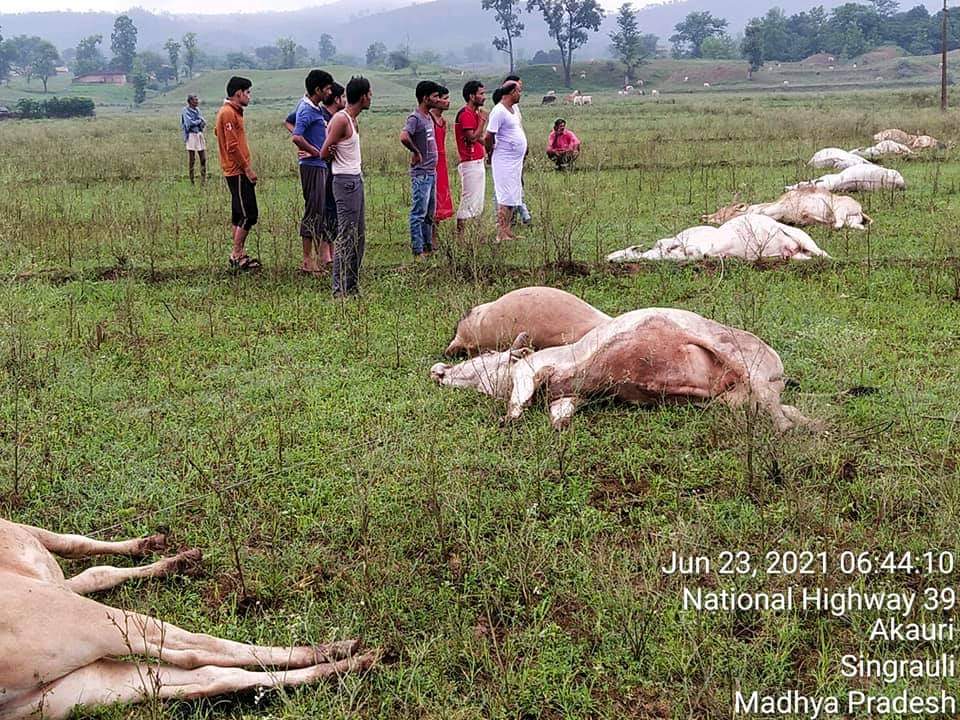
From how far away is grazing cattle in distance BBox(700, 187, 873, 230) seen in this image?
9758mm

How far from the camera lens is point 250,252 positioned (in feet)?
30.9

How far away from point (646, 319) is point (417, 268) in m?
3.87

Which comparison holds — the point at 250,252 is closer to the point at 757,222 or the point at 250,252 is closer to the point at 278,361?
the point at 278,361

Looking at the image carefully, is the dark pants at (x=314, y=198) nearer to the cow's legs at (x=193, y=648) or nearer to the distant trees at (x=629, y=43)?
the cow's legs at (x=193, y=648)

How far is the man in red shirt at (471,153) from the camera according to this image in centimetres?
930

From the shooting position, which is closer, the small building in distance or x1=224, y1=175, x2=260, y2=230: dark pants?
x1=224, y1=175, x2=260, y2=230: dark pants

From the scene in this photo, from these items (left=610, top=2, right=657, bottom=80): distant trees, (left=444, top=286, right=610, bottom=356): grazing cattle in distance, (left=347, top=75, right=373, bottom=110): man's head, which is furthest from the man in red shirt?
(left=610, top=2, right=657, bottom=80): distant trees

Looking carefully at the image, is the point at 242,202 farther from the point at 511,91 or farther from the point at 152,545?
the point at 152,545

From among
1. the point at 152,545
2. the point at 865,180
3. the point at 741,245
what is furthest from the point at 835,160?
the point at 152,545

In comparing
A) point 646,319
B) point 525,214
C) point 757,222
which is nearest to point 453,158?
point 525,214

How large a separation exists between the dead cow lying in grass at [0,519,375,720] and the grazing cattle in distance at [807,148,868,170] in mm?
12784

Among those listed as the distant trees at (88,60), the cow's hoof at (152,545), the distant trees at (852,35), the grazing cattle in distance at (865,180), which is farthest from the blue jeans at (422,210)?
the distant trees at (88,60)

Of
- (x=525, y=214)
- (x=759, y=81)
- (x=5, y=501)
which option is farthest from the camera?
(x=759, y=81)

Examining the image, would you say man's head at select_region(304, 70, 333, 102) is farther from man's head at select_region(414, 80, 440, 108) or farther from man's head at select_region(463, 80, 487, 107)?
man's head at select_region(463, 80, 487, 107)
